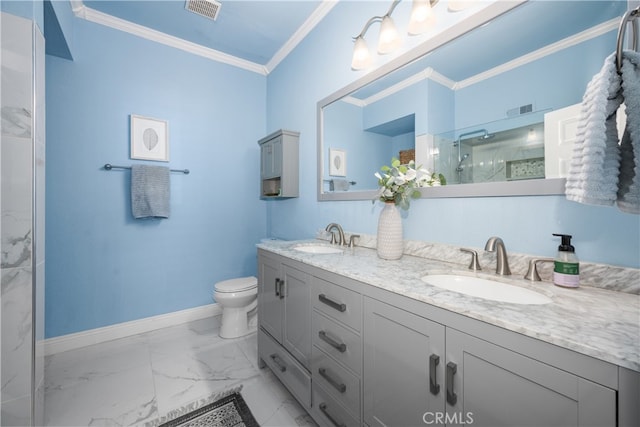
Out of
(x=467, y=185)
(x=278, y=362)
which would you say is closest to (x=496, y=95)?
(x=467, y=185)

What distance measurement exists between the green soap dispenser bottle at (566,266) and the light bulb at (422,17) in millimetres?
1076

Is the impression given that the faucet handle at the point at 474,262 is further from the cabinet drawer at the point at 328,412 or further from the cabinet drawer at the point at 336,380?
the cabinet drawer at the point at 328,412

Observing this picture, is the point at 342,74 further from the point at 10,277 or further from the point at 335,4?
the point at 10,277

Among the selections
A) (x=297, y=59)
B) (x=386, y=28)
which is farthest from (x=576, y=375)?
(x=297, y=59)

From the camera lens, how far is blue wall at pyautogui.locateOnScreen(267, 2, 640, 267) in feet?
2.68

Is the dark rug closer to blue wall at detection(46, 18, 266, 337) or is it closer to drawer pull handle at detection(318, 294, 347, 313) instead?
drawer pull handle at detection(318, 294, 347, 313)

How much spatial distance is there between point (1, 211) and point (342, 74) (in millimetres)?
1996

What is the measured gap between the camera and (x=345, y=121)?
1.84 metres

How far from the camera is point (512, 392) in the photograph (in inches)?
22.3

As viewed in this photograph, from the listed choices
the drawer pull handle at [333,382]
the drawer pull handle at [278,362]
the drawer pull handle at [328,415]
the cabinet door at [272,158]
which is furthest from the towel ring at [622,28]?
the cabinet door at [272,158]

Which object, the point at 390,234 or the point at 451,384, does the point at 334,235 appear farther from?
Result: the point at 451,384

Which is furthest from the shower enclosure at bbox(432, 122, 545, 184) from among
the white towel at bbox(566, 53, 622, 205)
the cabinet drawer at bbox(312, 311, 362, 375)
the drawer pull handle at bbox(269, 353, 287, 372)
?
the drawer pull handle at bbox(269, 353, 287, 372)

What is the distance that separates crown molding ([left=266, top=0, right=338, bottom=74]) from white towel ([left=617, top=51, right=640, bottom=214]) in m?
1.92

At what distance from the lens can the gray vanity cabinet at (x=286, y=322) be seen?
1.28 metres
